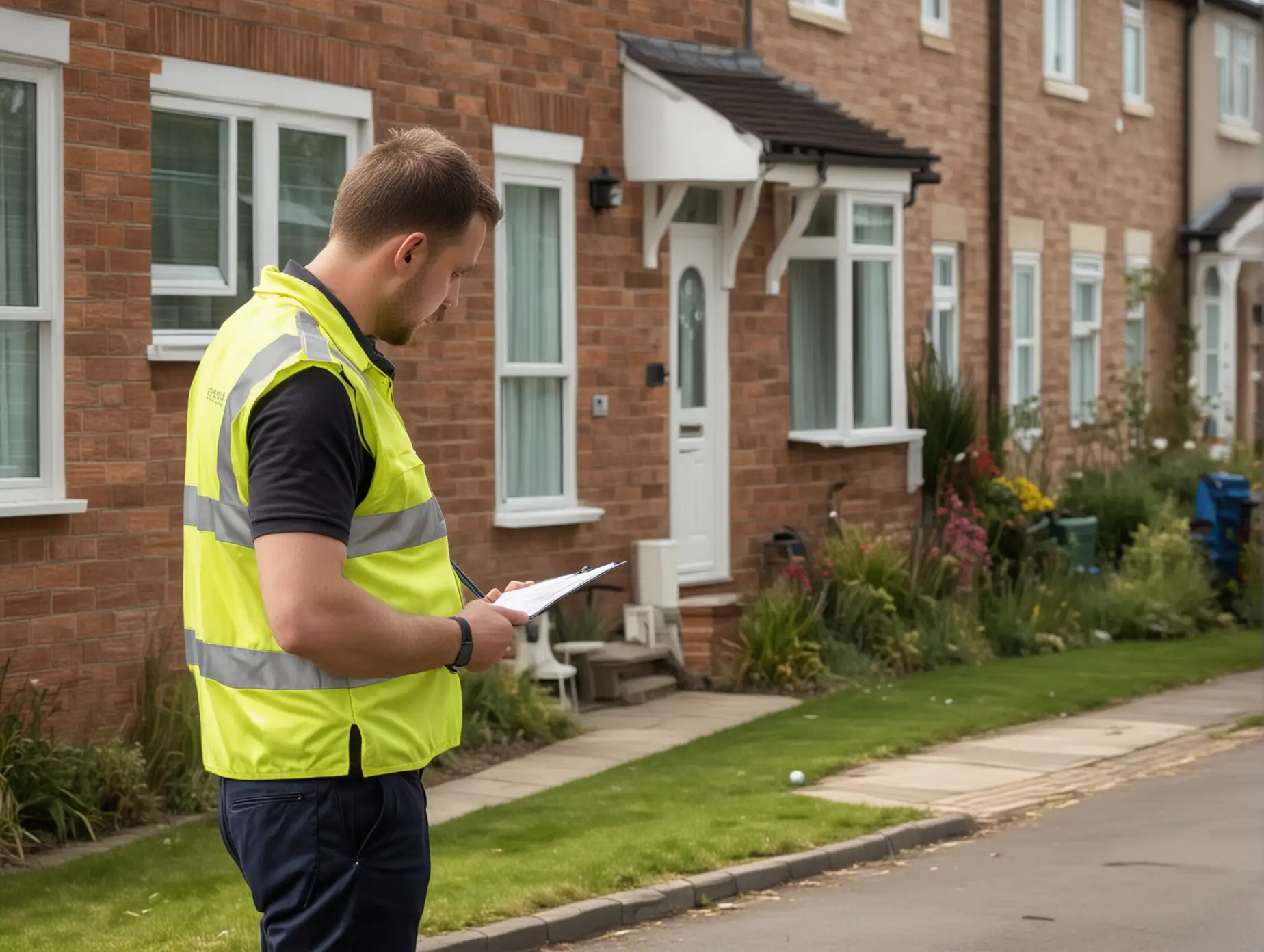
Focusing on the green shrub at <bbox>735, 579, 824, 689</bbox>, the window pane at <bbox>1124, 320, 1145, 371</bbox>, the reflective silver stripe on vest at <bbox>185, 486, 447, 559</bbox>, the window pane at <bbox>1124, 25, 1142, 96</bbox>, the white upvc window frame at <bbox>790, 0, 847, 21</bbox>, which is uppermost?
the window pane at <bbox>1124, 25, 1142, 96</bbox>

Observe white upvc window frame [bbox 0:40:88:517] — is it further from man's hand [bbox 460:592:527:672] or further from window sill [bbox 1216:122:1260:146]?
window sill [bbox 1216:122:1260:146]

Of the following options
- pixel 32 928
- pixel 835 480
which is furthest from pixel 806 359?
pixel 32 928

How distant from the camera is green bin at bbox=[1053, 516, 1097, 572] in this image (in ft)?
57.4

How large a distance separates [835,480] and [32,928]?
9.61m

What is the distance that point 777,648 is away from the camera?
13.3 metres

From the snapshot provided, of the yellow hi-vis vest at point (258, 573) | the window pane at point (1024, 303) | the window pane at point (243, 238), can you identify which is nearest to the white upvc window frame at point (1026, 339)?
the window pane at point (1024, 303)

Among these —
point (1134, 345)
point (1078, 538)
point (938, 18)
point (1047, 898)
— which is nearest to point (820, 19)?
point (938, 18)

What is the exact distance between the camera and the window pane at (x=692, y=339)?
1411 cm

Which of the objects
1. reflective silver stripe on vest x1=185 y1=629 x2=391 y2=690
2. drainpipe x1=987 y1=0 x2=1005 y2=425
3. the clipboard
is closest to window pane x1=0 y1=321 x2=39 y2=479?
the clipboard

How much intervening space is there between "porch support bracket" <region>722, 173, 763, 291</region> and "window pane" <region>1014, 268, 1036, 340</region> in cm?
598

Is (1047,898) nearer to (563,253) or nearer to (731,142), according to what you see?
(563,253)

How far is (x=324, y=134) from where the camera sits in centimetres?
1116

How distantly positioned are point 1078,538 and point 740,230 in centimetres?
515

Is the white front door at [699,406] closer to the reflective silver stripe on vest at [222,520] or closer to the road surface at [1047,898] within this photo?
the road surface at [1047,898]
